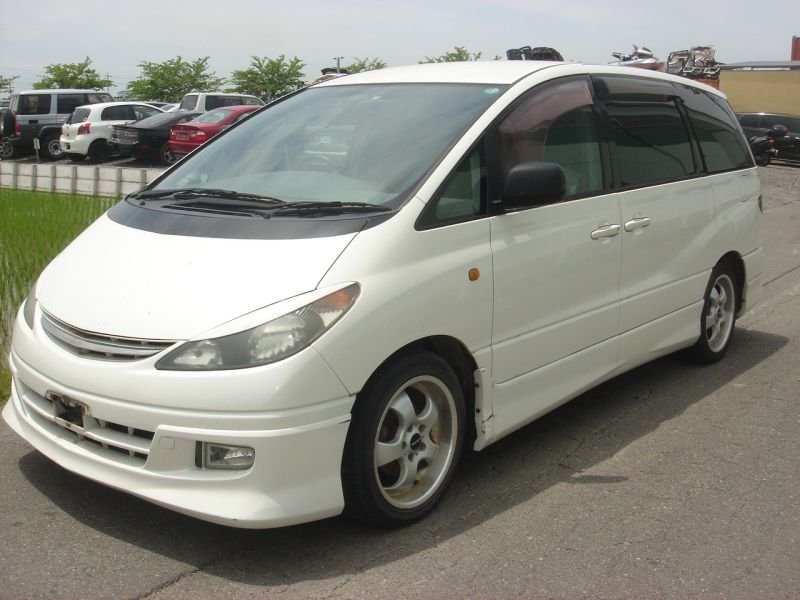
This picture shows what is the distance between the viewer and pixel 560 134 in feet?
15.2

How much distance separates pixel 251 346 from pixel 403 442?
32.3 inches

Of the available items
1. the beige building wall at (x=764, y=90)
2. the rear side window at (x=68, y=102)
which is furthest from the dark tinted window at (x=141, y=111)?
the beige building wall at (x=764, y=90)

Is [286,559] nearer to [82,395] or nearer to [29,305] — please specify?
[82,395]

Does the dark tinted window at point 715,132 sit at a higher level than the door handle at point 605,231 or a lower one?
higher

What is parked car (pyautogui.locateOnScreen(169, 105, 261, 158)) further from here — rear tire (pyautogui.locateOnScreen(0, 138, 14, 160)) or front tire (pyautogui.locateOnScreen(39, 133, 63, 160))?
rear tire (pyautogui.locateOnScreen(0, 138, 14, 160))

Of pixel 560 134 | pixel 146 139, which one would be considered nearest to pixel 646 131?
pixel 560 134

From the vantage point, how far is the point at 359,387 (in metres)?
3.38

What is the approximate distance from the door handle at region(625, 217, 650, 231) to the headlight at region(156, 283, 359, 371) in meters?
2.22

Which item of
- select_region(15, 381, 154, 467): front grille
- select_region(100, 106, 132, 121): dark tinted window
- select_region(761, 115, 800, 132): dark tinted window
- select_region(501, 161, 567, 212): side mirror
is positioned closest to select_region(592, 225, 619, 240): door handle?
select_region(501, 161, 567, 212): side mirror

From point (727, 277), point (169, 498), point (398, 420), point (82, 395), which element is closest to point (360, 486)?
point (398, 420)

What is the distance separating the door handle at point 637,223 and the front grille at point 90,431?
2.76 metres

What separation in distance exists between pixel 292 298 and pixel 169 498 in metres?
0.83

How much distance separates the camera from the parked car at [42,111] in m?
27.9

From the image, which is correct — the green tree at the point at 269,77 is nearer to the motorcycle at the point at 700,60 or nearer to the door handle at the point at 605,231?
the motorcycle at the point at 700,60
